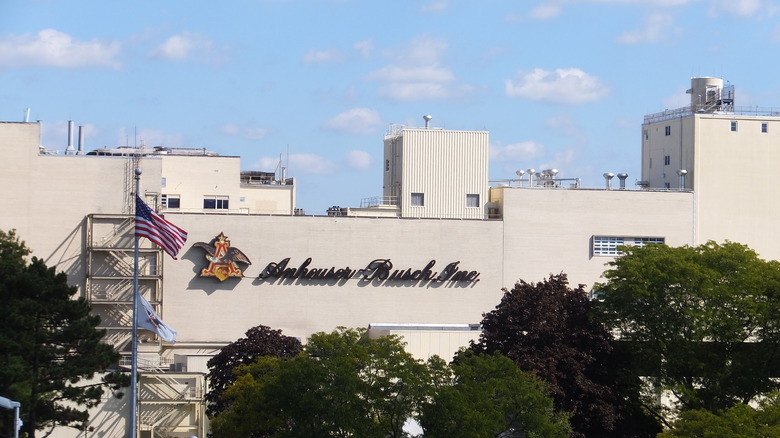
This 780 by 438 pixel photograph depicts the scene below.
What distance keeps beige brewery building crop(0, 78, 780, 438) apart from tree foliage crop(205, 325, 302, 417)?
800 centimetres

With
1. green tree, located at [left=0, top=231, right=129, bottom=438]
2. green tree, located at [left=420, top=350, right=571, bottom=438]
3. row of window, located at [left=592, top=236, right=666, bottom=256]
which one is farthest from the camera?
row of window, located at [left=592, top=236, right=666, bottom=256]

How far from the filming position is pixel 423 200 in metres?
103

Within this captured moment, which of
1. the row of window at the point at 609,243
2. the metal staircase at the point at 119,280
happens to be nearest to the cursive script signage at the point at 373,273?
the metal staircase at the point at 119,280

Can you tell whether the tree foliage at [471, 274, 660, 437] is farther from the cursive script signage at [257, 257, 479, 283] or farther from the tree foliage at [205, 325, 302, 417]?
the cursive script signage at [257, 257, 479, 283]

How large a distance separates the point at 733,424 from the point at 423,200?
147 feet

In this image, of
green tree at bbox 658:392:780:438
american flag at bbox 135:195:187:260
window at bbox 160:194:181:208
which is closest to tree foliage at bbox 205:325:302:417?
american flag at bbox 135:195:187:260

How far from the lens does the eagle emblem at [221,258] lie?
9225 centimetres

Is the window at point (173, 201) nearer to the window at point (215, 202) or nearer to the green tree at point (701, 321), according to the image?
the window at point (215, 202)

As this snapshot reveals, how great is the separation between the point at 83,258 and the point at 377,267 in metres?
20.0

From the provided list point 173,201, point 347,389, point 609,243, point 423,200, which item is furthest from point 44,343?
point 609,243

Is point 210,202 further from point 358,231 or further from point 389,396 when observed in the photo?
point 389,396

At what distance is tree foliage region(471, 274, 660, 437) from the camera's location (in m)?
71.2

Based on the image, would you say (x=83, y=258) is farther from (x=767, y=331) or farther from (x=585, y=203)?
(x=767, y=331)

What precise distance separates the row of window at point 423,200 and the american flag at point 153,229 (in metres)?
41.2
